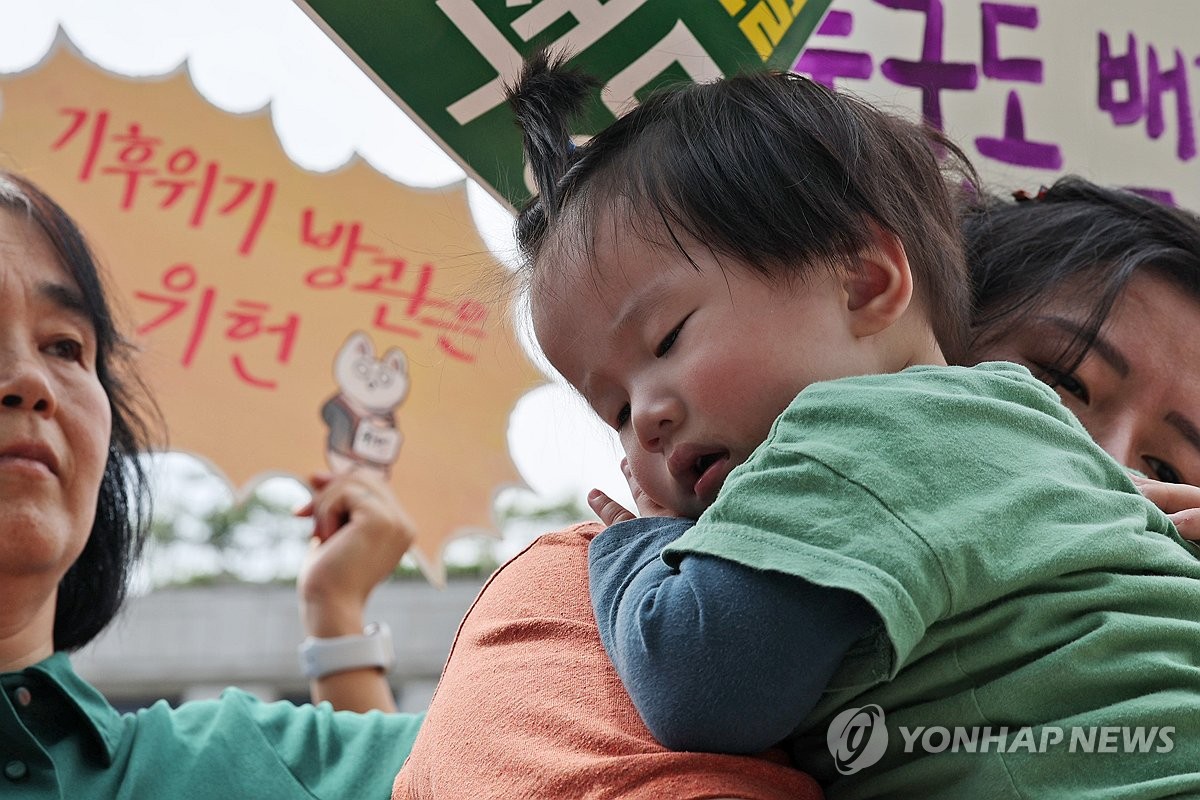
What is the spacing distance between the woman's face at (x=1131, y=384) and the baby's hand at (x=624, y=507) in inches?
16.5

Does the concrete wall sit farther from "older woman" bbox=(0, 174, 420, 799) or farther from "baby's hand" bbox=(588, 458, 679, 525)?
"baby's hand" bbox=(588, 458, 679, 525)

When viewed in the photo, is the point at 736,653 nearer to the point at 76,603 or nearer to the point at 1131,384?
the point at 1131,384

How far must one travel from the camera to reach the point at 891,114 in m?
1.19

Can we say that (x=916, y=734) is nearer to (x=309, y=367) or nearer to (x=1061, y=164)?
(x=1061, y=164)

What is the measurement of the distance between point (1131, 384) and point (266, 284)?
54.9 inches

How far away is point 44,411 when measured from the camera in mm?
1334

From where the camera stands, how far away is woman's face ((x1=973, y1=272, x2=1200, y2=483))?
4.13ft

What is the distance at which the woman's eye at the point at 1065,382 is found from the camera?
126cm

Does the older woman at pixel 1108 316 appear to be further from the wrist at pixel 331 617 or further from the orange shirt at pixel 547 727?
the wrist at pixel 331 617

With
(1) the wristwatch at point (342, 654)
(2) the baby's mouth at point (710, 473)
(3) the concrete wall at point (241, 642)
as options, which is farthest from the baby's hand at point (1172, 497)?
(3) the concrete wall at point (241, 642)

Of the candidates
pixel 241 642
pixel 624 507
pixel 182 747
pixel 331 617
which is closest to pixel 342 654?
pixel 331 617

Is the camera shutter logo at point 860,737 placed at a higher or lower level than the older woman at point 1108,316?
higher

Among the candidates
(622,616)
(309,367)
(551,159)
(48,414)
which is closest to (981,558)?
(622,616)

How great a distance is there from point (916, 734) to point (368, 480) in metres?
1.17
